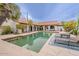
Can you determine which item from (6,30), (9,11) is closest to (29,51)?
(6,30)

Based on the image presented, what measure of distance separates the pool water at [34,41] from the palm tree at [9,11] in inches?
14.7

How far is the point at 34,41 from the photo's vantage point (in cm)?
255

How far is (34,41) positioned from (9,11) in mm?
641

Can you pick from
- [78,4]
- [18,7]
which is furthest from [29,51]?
[78,4]

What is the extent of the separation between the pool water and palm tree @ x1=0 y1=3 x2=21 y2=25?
1.23 ft

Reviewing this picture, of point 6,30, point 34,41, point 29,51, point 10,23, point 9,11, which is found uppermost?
point 9,11

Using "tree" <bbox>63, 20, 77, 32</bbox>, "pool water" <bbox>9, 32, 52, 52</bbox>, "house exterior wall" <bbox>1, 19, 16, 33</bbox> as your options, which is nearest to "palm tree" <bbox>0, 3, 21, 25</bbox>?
"house exterior wall" <bbox>1, 19, 16, 33</bbox>

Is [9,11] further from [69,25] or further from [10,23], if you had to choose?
[69,25]

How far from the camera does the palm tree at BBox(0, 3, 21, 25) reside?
98.9 inches

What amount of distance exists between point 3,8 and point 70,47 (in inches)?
48.6

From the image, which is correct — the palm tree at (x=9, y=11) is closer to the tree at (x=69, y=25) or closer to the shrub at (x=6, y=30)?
the shrub at (x=6, y=30)

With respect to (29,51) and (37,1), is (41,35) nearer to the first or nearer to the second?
(29,51)

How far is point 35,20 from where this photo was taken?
2541mm

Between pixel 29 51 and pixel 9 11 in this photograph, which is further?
pixel 9 11
